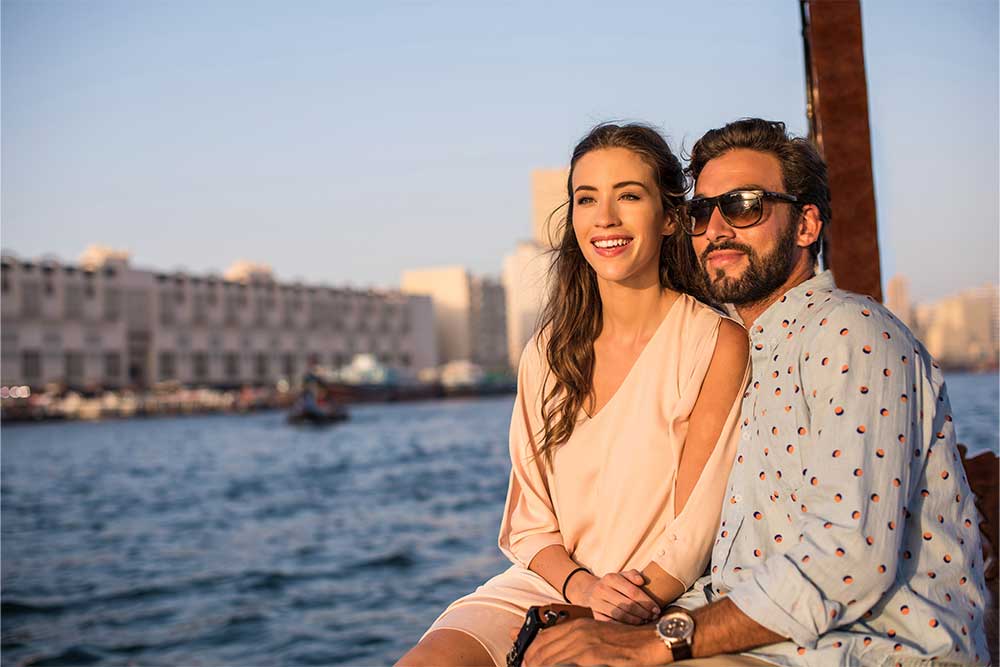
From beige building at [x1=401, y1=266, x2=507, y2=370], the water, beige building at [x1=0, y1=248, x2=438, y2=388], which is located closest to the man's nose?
the water

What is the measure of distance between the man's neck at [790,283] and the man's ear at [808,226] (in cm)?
2

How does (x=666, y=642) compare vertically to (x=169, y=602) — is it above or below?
above

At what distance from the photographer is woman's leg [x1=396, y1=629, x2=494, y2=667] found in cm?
153

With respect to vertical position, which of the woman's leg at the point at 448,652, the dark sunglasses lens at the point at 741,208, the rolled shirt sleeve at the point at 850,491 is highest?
the dark sunglasses lens at the point at 741,208

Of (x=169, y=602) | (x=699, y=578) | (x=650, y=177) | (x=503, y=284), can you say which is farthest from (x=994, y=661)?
(x=503, y=284)

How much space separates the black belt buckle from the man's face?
53cm

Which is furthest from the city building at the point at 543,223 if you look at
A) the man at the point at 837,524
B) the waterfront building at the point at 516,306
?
the waterfront building at the point at 516,306

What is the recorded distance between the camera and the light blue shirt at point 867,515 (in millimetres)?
1188

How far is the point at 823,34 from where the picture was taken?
7.92 feet

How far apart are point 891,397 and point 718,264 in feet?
1.28

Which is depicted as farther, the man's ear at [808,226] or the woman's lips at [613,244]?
the woman's lips at [613,244]

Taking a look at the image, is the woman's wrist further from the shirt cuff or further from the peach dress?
the shirt cuff

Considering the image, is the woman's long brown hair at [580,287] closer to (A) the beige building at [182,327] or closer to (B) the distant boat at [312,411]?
(B) the distant boat at [312,411]

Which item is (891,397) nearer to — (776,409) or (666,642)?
(776,409)
